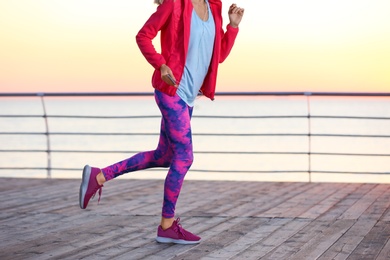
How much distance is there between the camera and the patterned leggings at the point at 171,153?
4.06 m

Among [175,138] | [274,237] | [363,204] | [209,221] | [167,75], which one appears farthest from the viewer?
[363,204]

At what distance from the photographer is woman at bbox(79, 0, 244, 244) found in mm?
3955

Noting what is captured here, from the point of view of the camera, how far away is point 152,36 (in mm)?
3912

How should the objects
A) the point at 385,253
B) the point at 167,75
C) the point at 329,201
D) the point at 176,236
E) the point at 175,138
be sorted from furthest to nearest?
1. the point at 329,201
2. the point at 176,236
3. the point at 175,138
4. the point at 385,253
5. the point at 167,75

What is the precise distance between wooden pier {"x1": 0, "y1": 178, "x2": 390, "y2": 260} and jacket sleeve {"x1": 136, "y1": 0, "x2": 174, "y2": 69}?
0.91 meters

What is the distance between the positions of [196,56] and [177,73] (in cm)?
14

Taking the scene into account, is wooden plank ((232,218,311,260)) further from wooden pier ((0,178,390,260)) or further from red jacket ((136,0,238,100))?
red jacket ((136,0,238,100))

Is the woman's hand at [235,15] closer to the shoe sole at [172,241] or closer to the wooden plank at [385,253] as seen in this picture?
the shoe sole at [172,241]

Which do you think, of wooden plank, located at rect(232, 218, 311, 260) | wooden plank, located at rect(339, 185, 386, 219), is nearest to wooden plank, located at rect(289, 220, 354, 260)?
wooden plank, located at rect(232, 218, 311, 260)

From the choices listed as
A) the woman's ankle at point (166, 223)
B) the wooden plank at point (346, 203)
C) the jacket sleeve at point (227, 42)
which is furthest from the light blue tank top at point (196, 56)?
the wooden plank at point (346, 203)

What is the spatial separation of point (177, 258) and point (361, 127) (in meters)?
38.9

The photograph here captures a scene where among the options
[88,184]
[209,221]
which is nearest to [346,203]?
[209,221]

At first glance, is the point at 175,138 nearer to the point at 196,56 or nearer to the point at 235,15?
the point at 196,56

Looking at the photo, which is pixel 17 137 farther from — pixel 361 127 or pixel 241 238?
pixel 241 238
